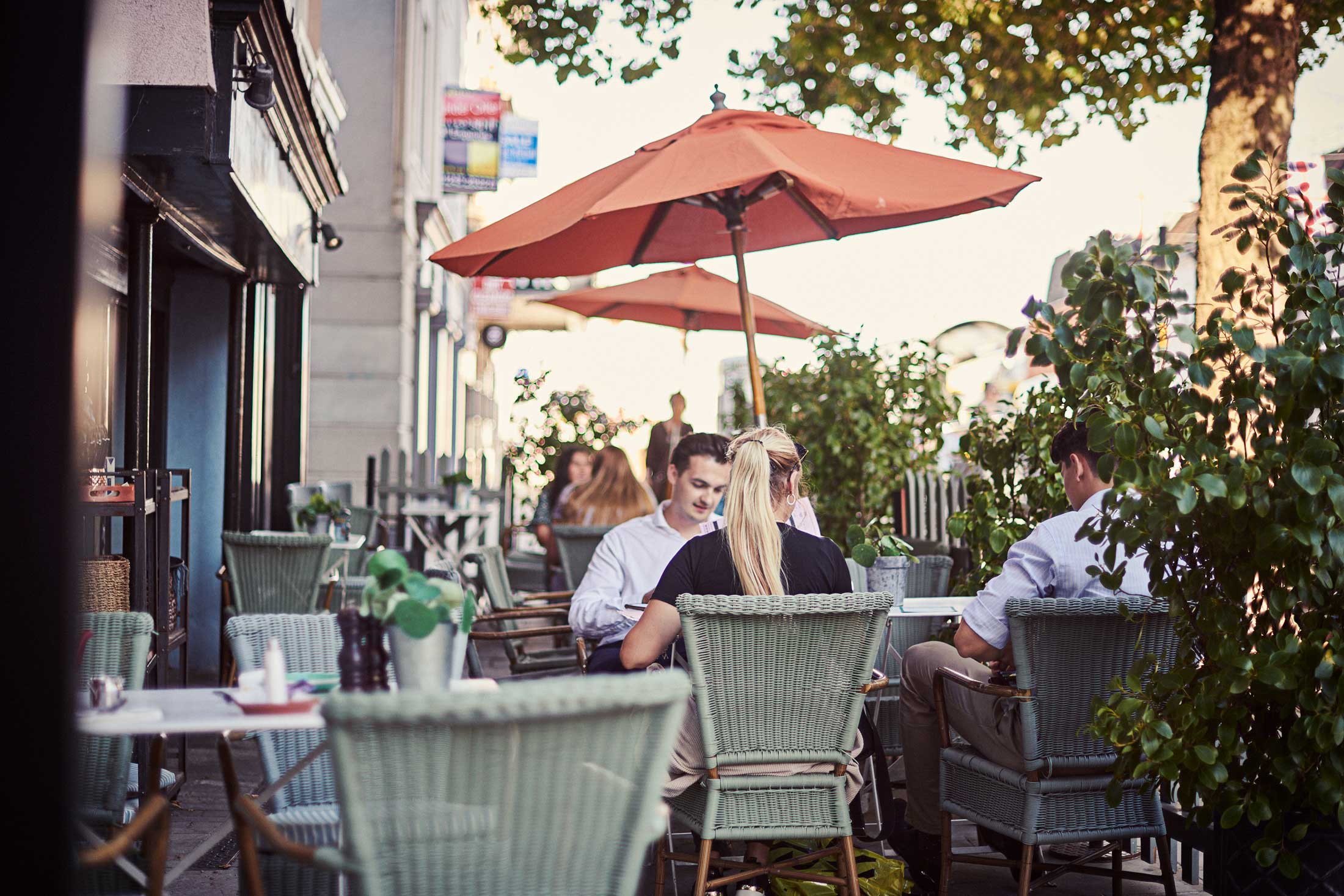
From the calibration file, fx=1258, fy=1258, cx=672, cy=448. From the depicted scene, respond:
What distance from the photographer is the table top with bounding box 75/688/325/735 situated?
2.38 metres

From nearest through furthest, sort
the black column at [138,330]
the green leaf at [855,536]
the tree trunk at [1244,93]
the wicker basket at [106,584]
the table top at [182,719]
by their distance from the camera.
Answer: the table top at [182,719] < the green leaf at [855,536] < the wicker basket at [106,584] < the tree trunk at [1244,93] < the black column at [138,330]

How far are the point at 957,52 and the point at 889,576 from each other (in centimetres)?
527

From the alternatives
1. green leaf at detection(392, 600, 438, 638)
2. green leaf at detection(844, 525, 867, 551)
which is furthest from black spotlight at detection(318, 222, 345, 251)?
green leaf at detection(392, 600, 438, 638)

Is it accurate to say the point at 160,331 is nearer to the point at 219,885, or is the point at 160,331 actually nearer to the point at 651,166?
the point at 651,166

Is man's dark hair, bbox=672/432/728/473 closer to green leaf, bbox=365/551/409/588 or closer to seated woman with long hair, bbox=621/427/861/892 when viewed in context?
seated woman with long hair, bbox=621/427/861/892

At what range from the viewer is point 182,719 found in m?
2.47

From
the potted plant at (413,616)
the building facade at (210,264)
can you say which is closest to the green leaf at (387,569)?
the potted plant at (413,616)

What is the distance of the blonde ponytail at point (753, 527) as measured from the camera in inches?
142

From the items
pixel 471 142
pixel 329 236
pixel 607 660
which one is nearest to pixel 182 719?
pixel 607 660

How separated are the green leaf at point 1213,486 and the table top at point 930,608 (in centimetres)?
149

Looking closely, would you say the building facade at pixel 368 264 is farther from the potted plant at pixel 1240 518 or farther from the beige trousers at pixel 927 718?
the potted plant at pixel 1240 518

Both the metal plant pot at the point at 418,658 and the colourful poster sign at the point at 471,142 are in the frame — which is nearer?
the metal plant pot at the point at 418,658

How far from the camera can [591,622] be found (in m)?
4.44

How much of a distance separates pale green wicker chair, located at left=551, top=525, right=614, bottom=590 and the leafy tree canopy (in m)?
3.23
